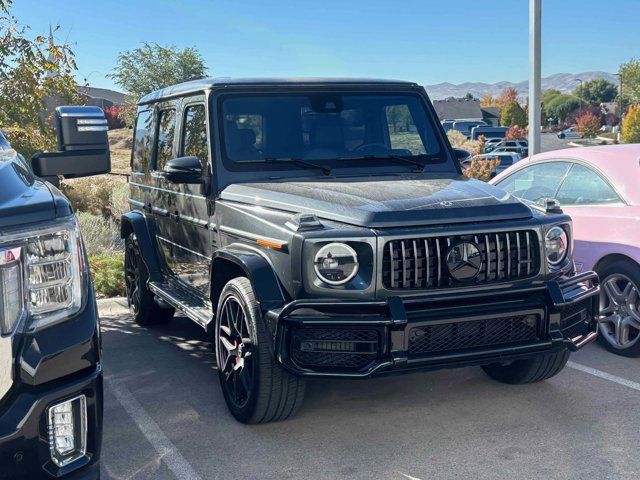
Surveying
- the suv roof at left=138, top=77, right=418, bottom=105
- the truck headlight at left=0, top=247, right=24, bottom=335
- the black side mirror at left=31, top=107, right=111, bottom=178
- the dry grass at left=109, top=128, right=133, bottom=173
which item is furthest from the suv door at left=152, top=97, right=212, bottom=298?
the dry grass at left=109, top=128, right=133, bottom=173

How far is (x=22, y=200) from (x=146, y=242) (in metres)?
4.11

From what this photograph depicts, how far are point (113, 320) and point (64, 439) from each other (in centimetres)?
521

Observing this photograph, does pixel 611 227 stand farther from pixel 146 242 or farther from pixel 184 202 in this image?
pixel 146 242

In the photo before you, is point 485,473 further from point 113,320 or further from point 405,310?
point 113,320

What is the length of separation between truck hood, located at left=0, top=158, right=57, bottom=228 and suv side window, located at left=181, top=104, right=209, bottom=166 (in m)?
2.33

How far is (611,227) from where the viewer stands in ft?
18.9

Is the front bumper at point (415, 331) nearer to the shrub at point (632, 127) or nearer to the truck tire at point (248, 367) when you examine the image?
the truck tire at point (248, 367)

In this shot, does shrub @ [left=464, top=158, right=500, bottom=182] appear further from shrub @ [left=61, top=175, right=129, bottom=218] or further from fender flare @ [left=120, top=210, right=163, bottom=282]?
fender flare @ [left=120, top=210, right=163, bottom=282]

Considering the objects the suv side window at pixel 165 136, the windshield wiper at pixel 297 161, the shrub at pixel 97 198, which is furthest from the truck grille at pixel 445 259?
the shrub at pixel 97 198

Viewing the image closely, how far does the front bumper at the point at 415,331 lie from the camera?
381 centimetres

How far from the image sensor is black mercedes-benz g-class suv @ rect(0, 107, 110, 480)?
2.38 meters

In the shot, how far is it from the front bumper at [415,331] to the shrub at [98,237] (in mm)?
8312

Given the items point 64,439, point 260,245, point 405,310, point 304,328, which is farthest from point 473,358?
point 64,439

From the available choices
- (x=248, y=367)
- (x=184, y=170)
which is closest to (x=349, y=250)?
(x=248, y=367)
